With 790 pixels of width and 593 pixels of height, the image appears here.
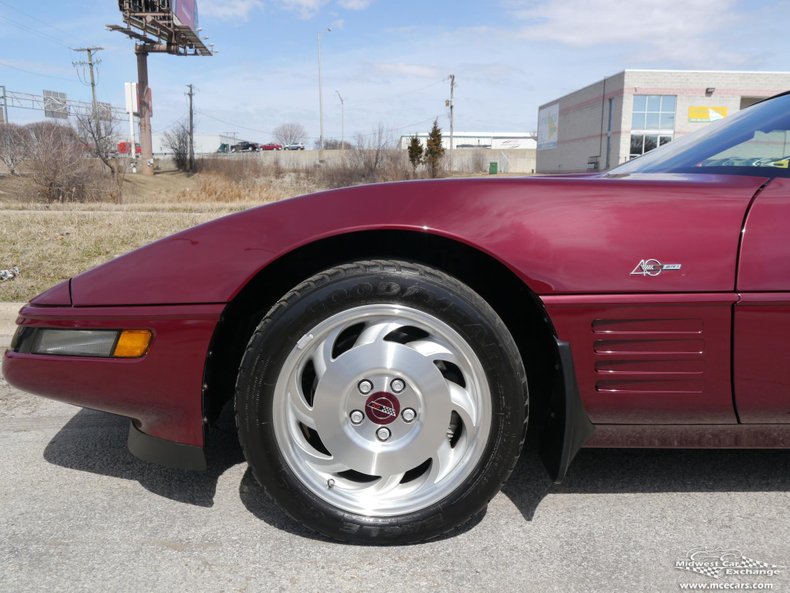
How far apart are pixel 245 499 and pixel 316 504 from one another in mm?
421

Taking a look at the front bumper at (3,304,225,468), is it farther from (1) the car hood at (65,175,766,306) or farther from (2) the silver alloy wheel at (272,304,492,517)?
(2) the silver alloy wheel at (272,304,492,517)

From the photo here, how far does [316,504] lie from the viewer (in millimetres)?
1809

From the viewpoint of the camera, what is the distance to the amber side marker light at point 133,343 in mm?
1827

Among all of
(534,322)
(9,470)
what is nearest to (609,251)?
(534,322)

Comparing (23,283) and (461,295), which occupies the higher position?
(461,295)

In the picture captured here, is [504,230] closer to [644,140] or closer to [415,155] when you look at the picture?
[415,155]

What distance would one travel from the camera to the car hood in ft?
5.68

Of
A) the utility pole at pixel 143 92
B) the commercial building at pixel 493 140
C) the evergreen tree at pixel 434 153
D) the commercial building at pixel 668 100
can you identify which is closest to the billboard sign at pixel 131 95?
the utility pole at pixel 143 92

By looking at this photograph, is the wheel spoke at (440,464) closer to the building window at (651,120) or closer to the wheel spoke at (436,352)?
the wheel spoke at (436,352)

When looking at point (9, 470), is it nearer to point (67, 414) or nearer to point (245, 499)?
point (67, 414)

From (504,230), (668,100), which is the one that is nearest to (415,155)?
(668,100)

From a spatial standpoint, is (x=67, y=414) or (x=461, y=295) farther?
(x=67, y=414)

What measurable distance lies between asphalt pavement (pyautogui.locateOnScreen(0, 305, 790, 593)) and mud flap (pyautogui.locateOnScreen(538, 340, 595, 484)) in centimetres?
25

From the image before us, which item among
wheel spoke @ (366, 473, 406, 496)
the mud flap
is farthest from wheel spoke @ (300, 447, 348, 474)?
the mud flap
